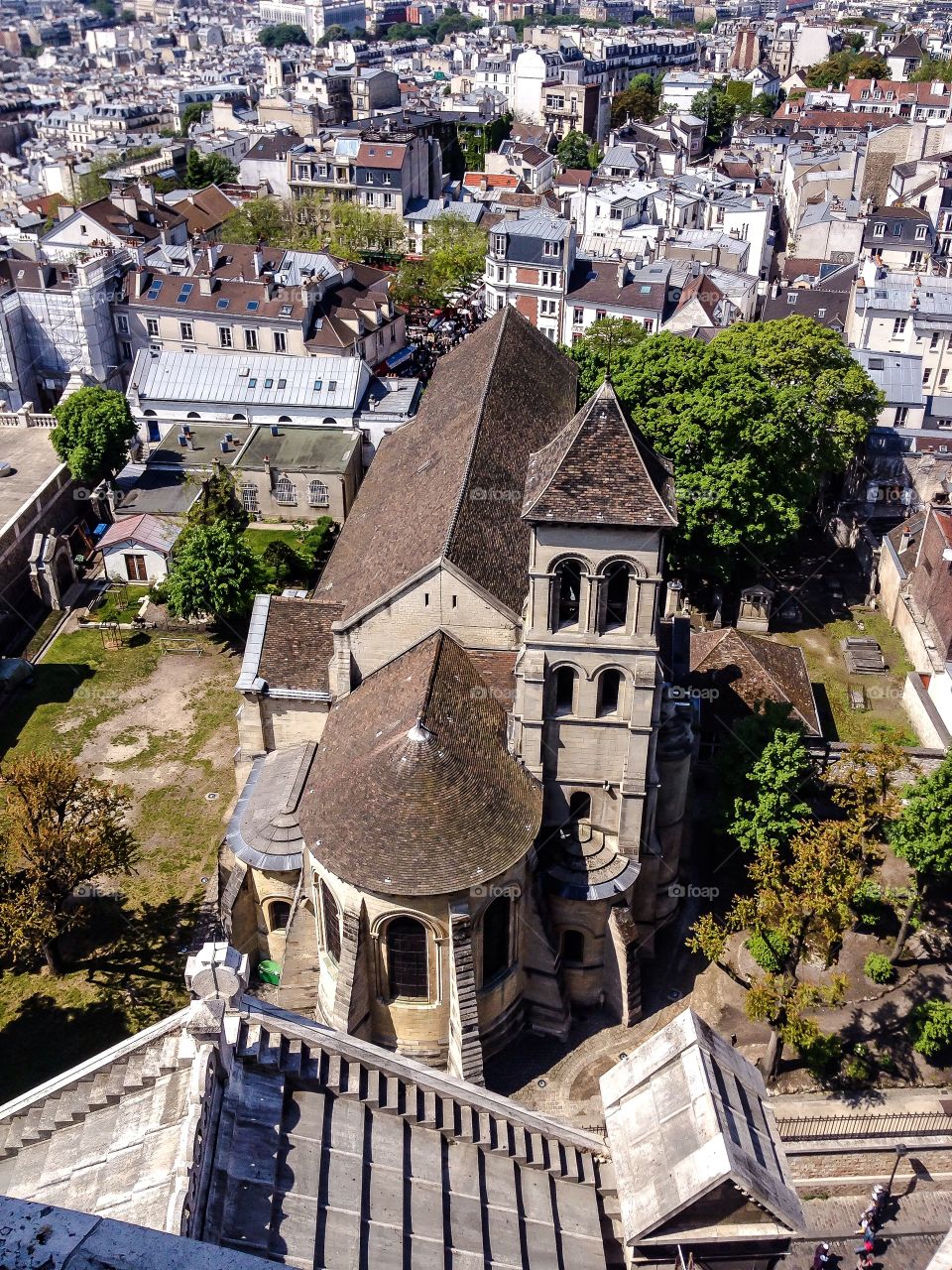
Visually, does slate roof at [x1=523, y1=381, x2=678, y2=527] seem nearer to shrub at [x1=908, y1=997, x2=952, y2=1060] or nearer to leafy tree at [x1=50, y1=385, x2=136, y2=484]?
shrub at [x1=908, y1=997, x2=952, y2=1060]

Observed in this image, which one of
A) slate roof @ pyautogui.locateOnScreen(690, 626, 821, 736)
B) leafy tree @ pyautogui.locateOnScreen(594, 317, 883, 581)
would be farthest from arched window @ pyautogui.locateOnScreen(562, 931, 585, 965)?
leafy tree @ pyautogui.locateOnScreen(594, 317, 883, 581)

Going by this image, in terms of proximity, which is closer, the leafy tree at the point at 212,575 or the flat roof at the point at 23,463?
the leafy tree at the point at 212,575

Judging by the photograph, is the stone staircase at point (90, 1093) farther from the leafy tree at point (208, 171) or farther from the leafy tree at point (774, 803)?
the leafy tree at point (208, 171)

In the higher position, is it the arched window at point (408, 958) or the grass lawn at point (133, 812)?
the arched window at point (408, 958)

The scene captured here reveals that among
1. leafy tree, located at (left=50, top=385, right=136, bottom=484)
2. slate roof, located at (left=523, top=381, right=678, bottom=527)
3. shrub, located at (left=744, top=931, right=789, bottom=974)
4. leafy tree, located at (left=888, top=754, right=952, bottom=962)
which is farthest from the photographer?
leafy tree, located at (left=50, top=385, right=136, bottom=484)

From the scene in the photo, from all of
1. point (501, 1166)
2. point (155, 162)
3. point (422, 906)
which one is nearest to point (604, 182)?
point (155, 162)

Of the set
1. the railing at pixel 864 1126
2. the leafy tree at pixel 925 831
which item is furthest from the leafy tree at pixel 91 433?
the railing at pixel 864 1126
